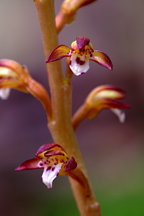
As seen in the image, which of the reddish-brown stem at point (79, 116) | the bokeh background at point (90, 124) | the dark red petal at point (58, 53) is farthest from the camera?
the bokeh background at point (90, 124)

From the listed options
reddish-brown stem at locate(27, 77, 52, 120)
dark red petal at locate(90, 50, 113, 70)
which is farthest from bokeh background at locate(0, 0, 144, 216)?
dark red petal at locate(90, 50, 113, 70)

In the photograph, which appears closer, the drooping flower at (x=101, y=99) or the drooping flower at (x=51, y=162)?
the drooping flower at (x=51, y=162)

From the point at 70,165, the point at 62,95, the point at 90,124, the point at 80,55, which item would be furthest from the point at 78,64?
the point at 90,124

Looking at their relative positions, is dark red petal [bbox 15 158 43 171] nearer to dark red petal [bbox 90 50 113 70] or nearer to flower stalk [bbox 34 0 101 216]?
flower stalk [bbox 34 0 101 216]

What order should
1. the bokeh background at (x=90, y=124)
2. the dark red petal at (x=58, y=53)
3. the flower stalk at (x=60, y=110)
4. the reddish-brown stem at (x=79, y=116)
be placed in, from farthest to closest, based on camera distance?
the bokeh background at (x=90, y=124) < the reddish-brown stem at (x=79, y=116) < the flower stalk at (x=60, y=110) < the dark red petal at (x=58, y=53)

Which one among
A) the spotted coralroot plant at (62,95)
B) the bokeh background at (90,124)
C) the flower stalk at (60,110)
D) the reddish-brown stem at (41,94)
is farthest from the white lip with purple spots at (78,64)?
the bokeh background at (90,124)

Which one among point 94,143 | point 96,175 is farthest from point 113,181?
point 94,143

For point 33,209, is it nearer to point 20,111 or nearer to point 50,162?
point 20,111

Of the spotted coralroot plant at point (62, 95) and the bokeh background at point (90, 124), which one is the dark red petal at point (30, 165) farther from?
the bokeh background at point (90, 124)
